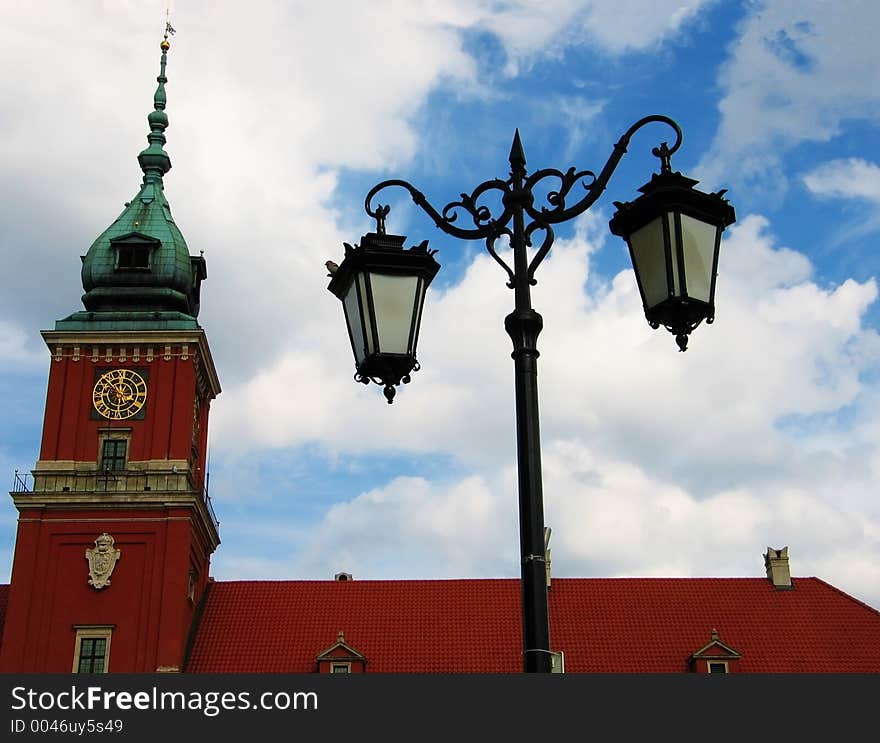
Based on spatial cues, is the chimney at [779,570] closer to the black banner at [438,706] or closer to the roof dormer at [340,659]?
the roof dormer at [340,659]

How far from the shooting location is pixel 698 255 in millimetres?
6906

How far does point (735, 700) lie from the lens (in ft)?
23.3

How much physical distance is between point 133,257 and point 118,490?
339 inches

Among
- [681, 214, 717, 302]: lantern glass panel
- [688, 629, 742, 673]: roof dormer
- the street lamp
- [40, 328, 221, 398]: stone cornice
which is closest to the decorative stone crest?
[40, 328, 221, 398]: stone cornice

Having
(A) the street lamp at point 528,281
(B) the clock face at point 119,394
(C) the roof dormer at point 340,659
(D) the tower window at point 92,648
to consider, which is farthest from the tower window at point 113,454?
(A) the street lamp at point 528,281

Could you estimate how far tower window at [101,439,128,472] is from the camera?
3466cm

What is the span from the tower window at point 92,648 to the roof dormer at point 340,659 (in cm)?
651

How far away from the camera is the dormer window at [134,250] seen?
→ 38094 millimetres

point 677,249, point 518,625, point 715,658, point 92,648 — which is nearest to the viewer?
point 677,249

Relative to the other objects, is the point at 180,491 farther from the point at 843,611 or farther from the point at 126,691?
the point at 126,691

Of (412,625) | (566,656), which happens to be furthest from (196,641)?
(566,656)

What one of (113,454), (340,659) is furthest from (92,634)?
(340,659)

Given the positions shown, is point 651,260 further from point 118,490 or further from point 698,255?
point 118,490

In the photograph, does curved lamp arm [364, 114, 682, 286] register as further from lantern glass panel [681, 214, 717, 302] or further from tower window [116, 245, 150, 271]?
tower window [116, 245, 150, 271]
